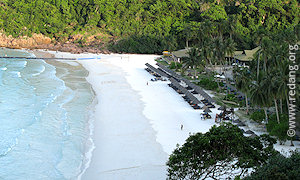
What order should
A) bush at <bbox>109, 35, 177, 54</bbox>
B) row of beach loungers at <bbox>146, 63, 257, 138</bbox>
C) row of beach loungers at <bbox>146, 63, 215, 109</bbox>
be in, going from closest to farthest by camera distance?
row of beach loungers at <bbox>146, 63, 257, 138</bbox>, row of beach loungers at <bbox>146, 63, 215, 109</bbox>, bush at <bbox>109, 35, 177, 54</bbox>

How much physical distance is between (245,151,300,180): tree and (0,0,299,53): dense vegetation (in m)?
68.2

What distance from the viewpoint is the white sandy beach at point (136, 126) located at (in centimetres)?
2719

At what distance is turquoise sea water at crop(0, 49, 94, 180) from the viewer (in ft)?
90.5

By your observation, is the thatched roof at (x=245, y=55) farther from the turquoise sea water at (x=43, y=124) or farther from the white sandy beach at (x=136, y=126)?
the turquoise sea water at (x=43, y=124)

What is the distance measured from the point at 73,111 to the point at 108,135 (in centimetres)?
964

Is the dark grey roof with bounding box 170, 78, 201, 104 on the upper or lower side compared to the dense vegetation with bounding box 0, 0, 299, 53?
lower

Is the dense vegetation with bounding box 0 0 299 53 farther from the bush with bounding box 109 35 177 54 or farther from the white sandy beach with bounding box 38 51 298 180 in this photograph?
the white sandy beach with bounding box 38 51 298 180

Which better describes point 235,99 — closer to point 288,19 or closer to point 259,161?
point 259,161

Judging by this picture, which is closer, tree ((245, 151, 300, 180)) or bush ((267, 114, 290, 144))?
tree ((245, 151, 300, 180))

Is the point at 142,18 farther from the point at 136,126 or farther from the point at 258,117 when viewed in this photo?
the point at 258,117

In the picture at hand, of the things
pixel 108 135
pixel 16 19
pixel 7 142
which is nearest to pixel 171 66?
pixel 108 135

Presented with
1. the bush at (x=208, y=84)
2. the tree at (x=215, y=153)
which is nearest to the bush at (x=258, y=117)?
the tree at (x=215, y=153)

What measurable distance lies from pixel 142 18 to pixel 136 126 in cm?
7904

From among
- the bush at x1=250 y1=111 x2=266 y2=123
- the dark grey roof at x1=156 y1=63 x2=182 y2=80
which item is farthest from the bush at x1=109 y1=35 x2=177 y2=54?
the bush at x1=250 y1=111 x2=266 y2=123
